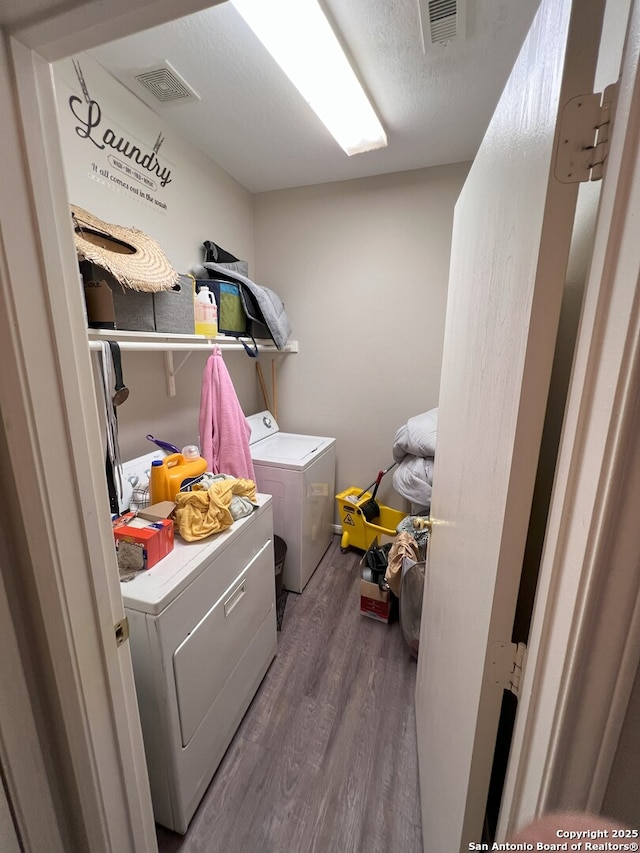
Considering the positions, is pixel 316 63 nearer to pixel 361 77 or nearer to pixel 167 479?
pixel 361 77

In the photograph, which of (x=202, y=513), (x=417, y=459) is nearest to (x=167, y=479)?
(x=202, y=513)

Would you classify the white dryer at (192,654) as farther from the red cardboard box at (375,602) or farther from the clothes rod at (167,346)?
the red cardboard box at (375,602)

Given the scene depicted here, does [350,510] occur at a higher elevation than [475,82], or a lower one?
lower

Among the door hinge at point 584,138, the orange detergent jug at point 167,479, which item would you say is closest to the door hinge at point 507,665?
the door hinge at point 584,138

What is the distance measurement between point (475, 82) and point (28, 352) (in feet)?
6.56

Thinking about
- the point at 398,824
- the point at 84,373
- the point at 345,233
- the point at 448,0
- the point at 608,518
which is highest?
the point at 448,0

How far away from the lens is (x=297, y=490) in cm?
200

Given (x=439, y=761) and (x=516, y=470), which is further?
(x=439, y=761)

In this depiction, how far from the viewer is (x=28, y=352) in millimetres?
539

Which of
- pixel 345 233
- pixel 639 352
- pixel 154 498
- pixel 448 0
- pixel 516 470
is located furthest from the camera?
pixel 345 233

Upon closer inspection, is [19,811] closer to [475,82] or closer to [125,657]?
[125,657]

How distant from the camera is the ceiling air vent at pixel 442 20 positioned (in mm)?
1109

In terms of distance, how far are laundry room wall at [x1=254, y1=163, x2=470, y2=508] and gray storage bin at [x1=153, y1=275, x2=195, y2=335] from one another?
1144mm

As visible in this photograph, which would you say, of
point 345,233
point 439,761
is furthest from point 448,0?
point 439,761
